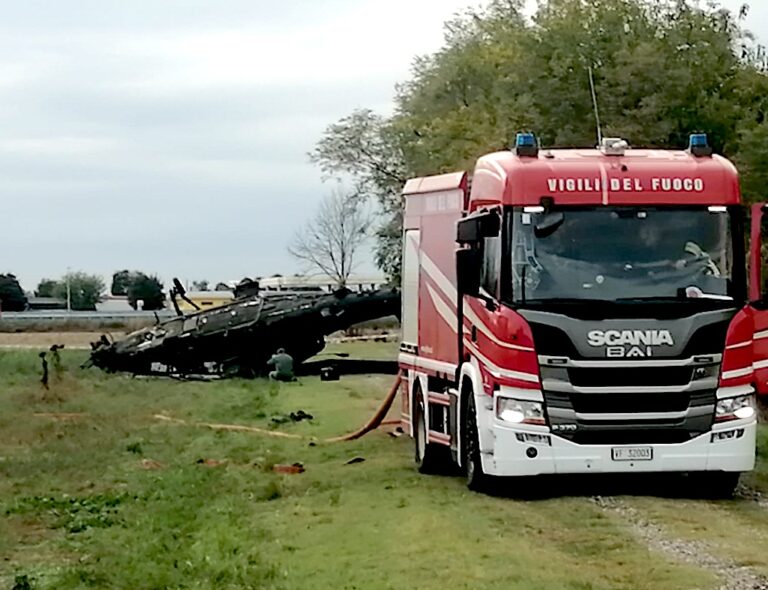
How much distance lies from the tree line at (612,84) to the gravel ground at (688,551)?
1380 cm

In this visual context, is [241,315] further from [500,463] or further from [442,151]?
[500,463]

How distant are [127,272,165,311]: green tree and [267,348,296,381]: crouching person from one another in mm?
68778

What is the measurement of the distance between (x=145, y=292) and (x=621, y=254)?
10271cm

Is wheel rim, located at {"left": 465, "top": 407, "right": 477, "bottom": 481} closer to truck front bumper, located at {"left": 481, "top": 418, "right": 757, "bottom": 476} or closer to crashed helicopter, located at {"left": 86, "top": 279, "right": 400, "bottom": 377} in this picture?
truck front bumper, located at {"left": 481, "top": 418, "right": 757, "bottom": 476}

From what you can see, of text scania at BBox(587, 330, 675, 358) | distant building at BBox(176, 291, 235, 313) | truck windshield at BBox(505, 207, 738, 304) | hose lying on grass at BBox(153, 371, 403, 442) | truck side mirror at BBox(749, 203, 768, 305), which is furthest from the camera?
distant building at BBox(176, 291, 235, 313)

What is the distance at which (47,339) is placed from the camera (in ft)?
243

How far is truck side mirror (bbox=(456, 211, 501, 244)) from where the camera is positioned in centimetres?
1505

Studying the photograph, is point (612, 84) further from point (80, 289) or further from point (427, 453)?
point (80, 289)

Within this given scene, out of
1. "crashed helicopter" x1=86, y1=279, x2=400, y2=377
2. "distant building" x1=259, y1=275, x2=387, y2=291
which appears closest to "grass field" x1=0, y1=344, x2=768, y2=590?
"crashed helicopter" x1=86, y1=279, x2=400, y2=377

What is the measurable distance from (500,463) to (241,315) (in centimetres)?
2780

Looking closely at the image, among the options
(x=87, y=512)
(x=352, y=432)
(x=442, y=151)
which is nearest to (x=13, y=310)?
(x=442, y=151)

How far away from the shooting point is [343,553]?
486 inches

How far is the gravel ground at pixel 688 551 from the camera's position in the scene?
35.4 ft

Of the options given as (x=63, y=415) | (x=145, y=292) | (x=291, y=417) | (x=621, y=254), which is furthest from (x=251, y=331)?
(x=145, y=292)
